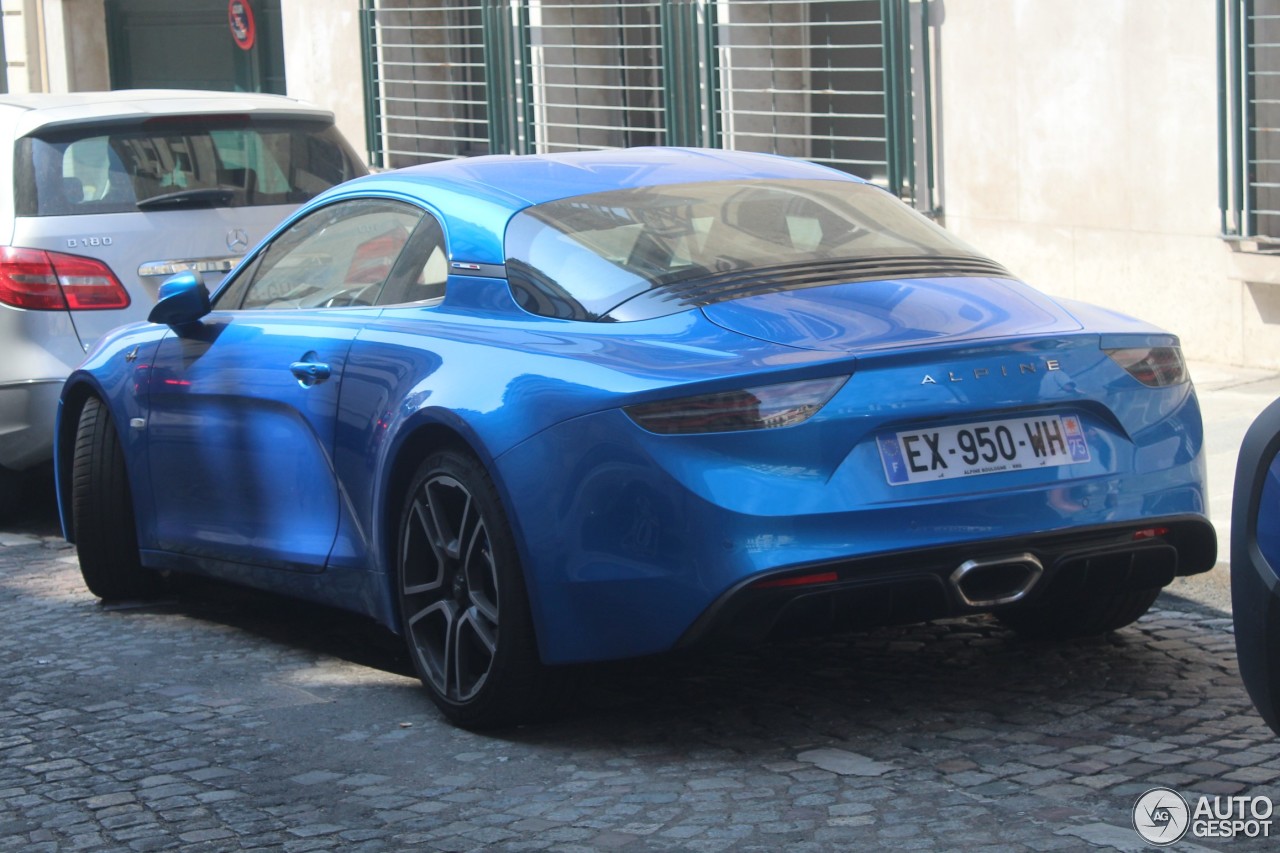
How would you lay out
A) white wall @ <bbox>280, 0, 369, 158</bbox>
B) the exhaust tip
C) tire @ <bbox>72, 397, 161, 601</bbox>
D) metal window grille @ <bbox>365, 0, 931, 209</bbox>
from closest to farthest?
1. the exhaust tip
2. tire @ <bbox>72, 397, 161, 601</bbox>
3. metal window grille @ <bbox>365, 0, 931, 209</bbox>
4. white wall @ <bbox>280, 0, 369, 158</bbox>

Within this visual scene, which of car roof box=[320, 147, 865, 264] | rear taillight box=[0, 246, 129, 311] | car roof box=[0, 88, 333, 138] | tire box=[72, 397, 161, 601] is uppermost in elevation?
car roof box=[0, 88, 333, 138]

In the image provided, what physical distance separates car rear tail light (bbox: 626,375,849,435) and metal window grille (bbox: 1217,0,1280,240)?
599 centimetres

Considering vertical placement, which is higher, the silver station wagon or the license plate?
the silver station wagon

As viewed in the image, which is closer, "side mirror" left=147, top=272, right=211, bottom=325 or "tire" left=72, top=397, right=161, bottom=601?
"side mirror" left=147, top=272, right=211, bottom=325

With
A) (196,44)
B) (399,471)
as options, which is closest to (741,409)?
(399,471)

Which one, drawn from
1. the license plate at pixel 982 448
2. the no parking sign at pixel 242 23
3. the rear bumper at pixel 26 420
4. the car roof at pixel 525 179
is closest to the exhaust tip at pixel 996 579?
the license plate at pixel 982 448

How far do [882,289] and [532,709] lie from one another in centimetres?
132

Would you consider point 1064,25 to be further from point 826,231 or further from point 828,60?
point 826,231

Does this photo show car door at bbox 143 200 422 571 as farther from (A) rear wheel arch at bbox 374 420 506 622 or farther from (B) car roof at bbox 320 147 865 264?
(A) rear wheel arch at bbox 374 420 506 622

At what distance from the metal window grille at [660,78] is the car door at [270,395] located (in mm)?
6432

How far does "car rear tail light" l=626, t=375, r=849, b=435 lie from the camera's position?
4.50 m

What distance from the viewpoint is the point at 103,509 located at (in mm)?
6777

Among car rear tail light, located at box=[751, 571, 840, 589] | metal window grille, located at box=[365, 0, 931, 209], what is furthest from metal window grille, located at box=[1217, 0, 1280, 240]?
car rear tail light, located at box=[751, 571, 840, 589]

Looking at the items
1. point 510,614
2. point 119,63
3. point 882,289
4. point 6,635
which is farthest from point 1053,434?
point 119,63
